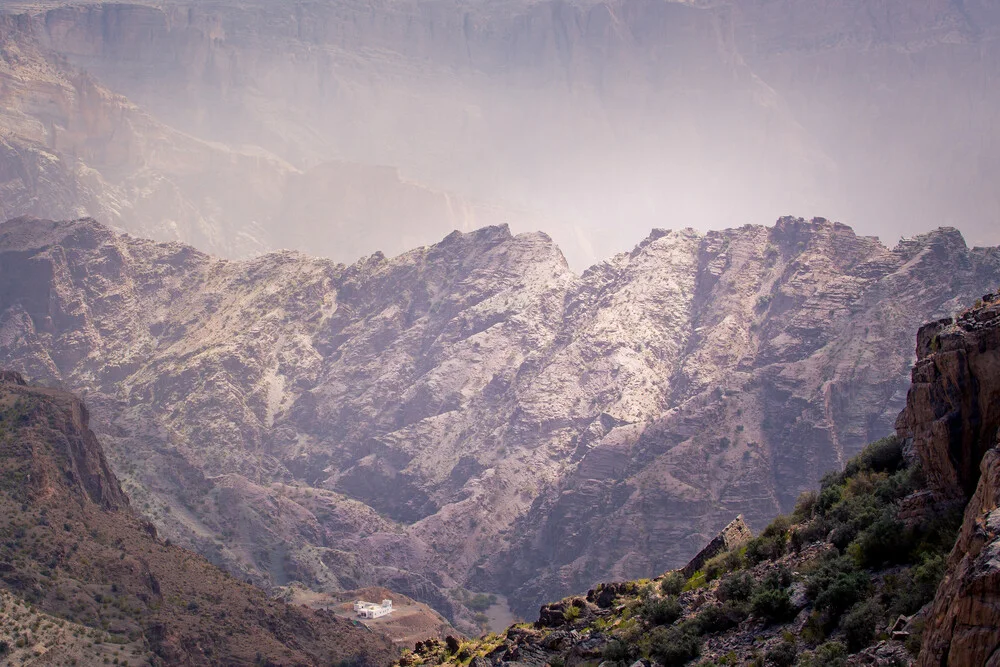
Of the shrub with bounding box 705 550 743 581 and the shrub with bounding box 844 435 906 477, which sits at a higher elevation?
the shrub with bounding box 844 435 906 477

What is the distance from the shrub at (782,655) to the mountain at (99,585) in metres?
103

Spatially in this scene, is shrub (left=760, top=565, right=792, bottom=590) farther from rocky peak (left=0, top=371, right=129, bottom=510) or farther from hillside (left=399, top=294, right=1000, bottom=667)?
rocky peak (left=0, top=371, right=129, bottom=510)

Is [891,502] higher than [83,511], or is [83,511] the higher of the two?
[83,511]

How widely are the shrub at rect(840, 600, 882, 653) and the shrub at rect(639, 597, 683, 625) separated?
16635mm

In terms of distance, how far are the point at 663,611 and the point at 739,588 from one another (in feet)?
20.3

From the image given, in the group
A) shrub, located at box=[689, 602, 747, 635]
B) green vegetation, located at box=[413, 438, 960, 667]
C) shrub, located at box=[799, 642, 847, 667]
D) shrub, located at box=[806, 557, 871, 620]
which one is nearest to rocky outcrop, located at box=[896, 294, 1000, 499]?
green vegetation, located at box=[413, 438, 960, 667]

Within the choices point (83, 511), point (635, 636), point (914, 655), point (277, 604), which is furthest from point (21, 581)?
point (914, 655)

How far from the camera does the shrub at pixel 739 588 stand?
1996 inches

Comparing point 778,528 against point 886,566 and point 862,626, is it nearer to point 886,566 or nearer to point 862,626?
point 886,566

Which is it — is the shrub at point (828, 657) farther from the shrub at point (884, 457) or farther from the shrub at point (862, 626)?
the shrub at point (884, 457)

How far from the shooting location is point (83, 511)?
561ft

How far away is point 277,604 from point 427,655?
367 feet

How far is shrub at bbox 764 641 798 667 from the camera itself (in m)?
41.8

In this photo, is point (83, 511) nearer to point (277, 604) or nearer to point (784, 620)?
point (277, 604)
